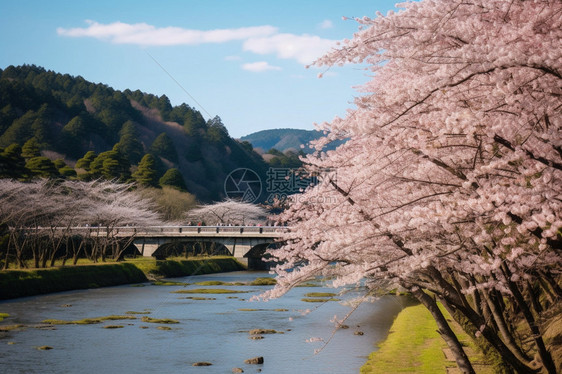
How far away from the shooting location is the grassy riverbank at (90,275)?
31703mm

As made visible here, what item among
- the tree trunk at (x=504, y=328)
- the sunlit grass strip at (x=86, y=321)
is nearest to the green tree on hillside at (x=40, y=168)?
the sunlit grass strip at (x=86, y=321)

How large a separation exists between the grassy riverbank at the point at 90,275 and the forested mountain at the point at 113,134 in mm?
14470

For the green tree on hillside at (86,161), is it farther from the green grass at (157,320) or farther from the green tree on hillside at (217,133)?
the green tree on hillside at (217,133)

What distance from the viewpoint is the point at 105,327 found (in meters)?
23.2

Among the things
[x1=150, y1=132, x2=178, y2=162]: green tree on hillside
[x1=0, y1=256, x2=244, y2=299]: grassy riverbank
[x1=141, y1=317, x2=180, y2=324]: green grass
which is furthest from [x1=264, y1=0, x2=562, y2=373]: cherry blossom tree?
[x1=150, y1=132, x2=178, y2=162]: green tree on hillside

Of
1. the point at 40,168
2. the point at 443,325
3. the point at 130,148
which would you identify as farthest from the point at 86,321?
the point at 130,148

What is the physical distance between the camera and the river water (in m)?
16.8

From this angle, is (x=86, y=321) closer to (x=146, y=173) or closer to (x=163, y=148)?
(x=146, y=173)

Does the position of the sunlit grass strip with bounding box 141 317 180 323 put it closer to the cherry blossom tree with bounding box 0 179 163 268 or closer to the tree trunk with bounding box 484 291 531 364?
the cherry blossom tree with bounding box 0 179 163 268

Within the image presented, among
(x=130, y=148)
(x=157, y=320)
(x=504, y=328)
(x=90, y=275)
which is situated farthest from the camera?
(x=130, y=148)

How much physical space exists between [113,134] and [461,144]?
104 m

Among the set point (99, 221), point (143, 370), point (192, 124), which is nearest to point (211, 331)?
point (143, 370)

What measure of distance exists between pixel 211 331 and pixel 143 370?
23.2 ft

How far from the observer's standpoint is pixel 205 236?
5856cm
